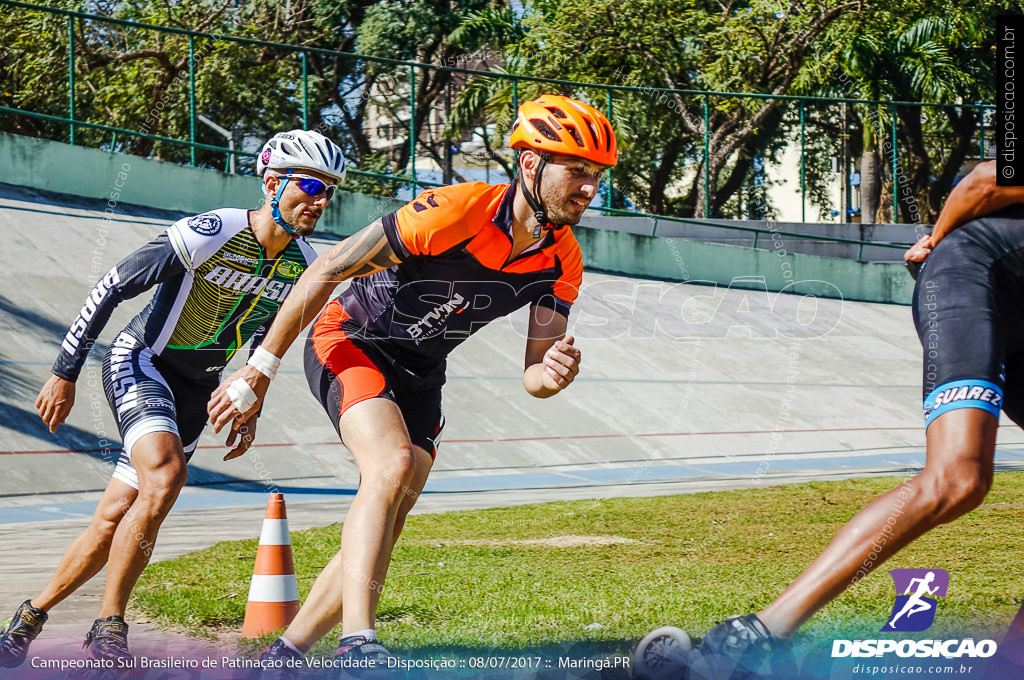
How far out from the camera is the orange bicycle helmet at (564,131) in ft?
12.8

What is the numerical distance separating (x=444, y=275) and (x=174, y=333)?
4.67 ft

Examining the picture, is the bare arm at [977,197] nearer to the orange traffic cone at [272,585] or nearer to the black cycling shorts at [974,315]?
the black cycling shorts at [974,315]

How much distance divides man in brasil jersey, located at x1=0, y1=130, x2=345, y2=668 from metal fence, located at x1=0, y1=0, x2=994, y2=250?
32.8ft

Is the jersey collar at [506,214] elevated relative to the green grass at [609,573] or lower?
elevated

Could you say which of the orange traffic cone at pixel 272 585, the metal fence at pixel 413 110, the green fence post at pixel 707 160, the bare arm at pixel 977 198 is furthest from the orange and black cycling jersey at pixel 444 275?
the green fence post at pixel 707 160

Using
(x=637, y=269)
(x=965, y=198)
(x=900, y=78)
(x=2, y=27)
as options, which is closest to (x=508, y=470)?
(x=965, y=198)

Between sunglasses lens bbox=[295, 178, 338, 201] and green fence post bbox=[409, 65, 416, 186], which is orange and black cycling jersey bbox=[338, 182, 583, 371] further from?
green fence post bbox=[409, 65, 416, 186]

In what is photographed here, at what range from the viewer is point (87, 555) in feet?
13.9

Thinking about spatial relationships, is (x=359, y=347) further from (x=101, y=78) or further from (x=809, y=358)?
(x=101, y=78)

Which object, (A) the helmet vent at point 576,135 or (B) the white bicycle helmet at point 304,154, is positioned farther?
(B) the white bicycle helmet at point 304,154

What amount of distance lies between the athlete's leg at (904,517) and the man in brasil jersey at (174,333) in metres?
2.28

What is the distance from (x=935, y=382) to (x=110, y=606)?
3.09m

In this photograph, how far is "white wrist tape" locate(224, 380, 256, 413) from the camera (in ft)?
12.0

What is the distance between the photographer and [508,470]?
12.2 metres
